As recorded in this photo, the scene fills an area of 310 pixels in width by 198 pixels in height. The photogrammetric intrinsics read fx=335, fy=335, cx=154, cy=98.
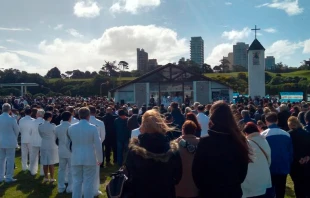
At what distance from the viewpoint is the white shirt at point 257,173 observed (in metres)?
4.99

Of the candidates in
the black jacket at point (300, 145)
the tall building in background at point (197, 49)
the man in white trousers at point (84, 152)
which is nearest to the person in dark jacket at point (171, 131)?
the man in white trousers at point (84, 152)

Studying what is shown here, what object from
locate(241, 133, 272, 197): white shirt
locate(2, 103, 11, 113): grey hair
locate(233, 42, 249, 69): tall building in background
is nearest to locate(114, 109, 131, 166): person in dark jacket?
locate(2, 103, 11, 113): grey hair

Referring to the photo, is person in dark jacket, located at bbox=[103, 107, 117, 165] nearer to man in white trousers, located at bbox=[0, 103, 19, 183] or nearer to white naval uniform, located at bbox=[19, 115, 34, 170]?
white naval uniform, located at bbox=[19, 115, 34, 170]

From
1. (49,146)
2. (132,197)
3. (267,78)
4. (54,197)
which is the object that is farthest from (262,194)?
(267,78)

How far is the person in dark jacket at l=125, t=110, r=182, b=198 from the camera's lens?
387 cm

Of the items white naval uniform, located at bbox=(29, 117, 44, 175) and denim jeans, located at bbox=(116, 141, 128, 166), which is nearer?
white naval uniform, located at bbox=(29, 117, 44, 175)

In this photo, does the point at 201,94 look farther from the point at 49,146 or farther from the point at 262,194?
the point at 262,194

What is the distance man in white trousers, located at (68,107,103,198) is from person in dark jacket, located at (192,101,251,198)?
3.32 meters

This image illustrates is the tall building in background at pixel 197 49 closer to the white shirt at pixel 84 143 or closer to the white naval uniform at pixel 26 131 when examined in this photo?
the white naval uniform at pixel 26 131

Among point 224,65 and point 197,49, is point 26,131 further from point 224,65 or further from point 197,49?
point 197,49

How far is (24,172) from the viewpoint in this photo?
37.7 feet

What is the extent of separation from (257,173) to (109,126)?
810 centimetres

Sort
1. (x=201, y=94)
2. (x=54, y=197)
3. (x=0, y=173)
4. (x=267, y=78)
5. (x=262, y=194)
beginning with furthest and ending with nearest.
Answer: (x=267, y=78) → (x=201, y=94) → (x=0, y=173) → (x=54, y=197) → (x=262, y=194)

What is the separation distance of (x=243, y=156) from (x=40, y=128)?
686 centimetres
